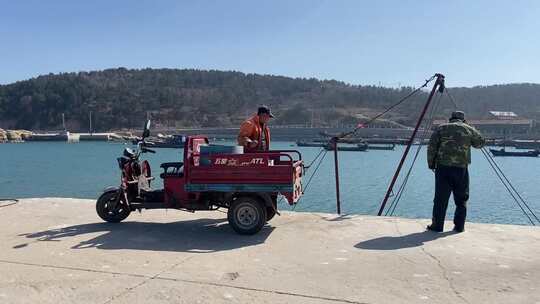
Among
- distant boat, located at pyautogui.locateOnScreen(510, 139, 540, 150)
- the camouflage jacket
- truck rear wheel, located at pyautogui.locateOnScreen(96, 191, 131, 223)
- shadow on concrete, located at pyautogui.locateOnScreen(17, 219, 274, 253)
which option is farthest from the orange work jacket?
distant boat, located at pyautogui.locateOnScreen(510, 139, 540, 150)

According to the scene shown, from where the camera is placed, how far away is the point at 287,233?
8297mm

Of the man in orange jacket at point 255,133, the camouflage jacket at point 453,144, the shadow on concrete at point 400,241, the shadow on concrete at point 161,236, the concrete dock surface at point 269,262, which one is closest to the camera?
the concrete dock surface at point 269,262

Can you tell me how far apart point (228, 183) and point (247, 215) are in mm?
566

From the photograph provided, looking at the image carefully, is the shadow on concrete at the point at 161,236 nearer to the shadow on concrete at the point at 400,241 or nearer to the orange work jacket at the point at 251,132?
the orange work jacket at the point at 251,132

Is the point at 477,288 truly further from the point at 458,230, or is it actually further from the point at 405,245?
the point at 458,230

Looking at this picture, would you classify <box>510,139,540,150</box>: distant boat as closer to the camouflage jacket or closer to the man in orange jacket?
the camouflage jacket

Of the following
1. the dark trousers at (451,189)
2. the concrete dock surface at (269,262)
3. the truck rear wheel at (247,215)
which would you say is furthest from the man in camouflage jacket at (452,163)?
the truck rear wheel at (247,215)

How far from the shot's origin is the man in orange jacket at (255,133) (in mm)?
8742

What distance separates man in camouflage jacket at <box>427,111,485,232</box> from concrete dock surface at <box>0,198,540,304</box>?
33 cm

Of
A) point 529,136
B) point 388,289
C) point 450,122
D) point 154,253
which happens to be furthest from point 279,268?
point 529,136

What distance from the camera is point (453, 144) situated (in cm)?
823

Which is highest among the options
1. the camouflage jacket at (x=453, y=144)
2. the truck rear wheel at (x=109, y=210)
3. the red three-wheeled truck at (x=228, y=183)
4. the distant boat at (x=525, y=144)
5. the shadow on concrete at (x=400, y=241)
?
the camouflage jacket at (x=453, y=144)

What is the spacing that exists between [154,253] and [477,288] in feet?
13.1

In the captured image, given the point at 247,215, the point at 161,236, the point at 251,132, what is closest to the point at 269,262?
the point at 247,215
